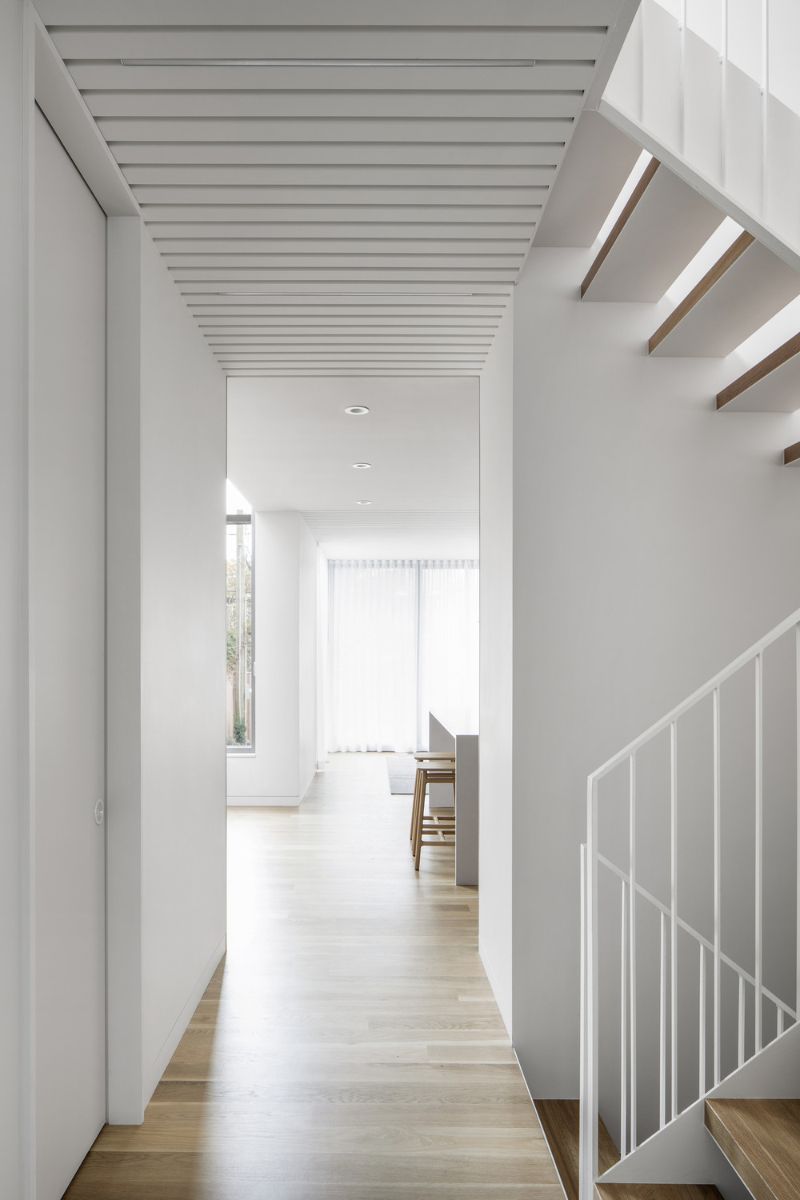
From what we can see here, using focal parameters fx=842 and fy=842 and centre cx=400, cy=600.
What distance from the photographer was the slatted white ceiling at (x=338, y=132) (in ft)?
5.56

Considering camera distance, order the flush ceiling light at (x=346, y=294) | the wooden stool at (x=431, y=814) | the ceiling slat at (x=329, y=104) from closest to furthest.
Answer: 1. the ceiling slat at (x=329, y=104)
2. the flush ceiling light at (x=346, y=294)
3. the wooden stool at (x=431, y=814)

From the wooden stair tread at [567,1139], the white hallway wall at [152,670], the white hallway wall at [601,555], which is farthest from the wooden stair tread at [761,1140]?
the white hallway wall at [152,670]

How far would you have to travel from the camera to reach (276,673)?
295 inches

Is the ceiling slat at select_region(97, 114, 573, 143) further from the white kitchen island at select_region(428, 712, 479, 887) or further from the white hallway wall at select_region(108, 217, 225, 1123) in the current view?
the white kitchen island at select_region(428, 712, 479, 887)

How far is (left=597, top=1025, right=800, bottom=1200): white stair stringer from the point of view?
1.93 meters

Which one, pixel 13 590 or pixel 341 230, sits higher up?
pixel 341 230

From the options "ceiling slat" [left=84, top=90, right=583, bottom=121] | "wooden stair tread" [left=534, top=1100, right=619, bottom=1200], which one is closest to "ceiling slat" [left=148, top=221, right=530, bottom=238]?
"ceiling slat" [left=84, top=90, right=583, bottom=121]

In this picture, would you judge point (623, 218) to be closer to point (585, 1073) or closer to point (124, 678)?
point (124, 678)

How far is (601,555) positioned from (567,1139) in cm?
185

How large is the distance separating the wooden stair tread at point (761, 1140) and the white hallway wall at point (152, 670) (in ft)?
5.07

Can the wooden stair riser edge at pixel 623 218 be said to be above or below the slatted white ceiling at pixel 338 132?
below

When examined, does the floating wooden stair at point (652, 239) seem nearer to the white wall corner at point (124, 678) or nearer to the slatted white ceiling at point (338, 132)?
the slatted white ceiling at point (338, 132)

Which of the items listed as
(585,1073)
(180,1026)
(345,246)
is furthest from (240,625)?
(585,1073)

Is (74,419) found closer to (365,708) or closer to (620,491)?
(620,491)
